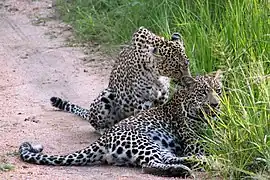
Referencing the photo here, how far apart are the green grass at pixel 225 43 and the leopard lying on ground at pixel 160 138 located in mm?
222

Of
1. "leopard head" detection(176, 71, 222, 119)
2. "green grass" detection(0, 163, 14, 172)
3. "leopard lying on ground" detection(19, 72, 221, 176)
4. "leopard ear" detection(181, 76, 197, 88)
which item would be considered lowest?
"green grass" detection(0, 163, 14, 172)

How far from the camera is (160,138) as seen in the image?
697 centimetres

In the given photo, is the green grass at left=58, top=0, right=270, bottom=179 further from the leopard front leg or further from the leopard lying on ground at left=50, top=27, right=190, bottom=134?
the leopard front leg

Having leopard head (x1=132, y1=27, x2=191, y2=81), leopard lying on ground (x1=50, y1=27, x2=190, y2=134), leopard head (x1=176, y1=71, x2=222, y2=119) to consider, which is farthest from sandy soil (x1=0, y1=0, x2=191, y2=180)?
leopard head (x1=132, y1=27, x2=191, y2=81)

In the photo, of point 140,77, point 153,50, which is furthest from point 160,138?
point 153,50

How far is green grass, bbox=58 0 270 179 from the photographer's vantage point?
5836mm

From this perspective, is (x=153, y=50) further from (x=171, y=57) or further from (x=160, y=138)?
(x=160, y=138)

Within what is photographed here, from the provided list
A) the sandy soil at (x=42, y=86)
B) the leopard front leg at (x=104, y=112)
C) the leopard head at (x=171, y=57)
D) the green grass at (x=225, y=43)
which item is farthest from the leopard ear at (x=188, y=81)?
the sandy soil at (x=42, y=86)

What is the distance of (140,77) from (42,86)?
216 cm

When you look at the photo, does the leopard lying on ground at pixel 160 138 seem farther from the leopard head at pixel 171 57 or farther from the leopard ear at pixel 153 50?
the leopard ear at pixel 153 50

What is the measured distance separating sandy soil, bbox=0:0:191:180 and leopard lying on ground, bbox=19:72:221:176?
3.5 inches

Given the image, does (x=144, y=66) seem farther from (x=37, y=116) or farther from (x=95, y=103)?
(x=37, y=116)

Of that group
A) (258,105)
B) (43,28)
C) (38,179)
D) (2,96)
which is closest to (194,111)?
(258,105)

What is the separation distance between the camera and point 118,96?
7977 mm
